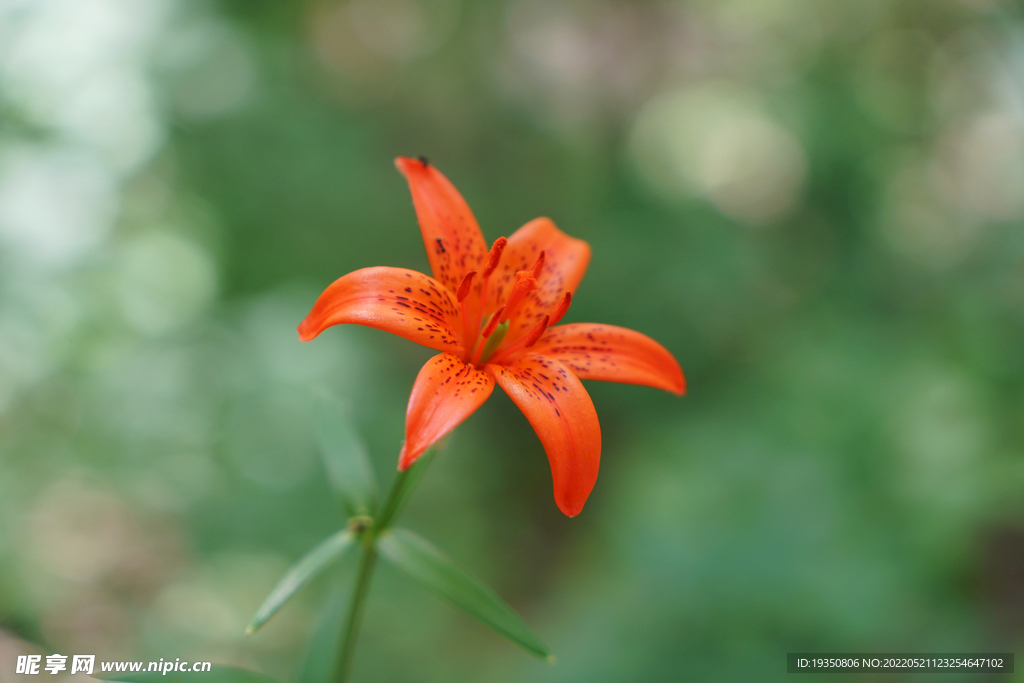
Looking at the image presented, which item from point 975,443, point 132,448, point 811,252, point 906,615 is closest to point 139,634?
point 132,448

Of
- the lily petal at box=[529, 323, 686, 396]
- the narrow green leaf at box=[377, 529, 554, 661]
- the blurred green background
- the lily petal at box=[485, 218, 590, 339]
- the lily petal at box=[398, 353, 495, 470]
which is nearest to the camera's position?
the lily petal at box=[398, 353, 495, 470]

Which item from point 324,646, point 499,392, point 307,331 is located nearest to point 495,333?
point 307,331

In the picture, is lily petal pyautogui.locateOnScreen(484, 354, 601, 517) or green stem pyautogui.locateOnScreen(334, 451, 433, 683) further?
green stem pyautogui.locateOnScreen(334, 451, 433, 683)

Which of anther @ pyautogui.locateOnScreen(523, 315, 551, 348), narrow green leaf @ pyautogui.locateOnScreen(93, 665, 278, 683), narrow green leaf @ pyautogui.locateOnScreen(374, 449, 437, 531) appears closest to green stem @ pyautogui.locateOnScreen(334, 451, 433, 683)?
narrow green leaf @ pyautogui.locateOnScreen(374, 449, 437, 531)

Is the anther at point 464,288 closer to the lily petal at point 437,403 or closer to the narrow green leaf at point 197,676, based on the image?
the lily petal at point 437,403

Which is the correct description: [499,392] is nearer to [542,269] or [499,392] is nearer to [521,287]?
[542,269]

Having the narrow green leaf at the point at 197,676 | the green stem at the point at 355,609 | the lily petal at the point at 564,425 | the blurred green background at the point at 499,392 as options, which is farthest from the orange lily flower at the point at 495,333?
the blurred green background at the point at 499,392

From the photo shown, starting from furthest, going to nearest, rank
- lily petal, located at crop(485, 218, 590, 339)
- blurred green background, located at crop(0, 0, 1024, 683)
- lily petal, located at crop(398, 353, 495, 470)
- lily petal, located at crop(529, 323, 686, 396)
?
blurred green background, located at crop(0, 0, 1024, 683) < lily petal, located at crop(485, 218, 590, 339) < lily petal, located at crop(529, 323, 686, 396) < lily petal, located at crop(398, 353, 495, 470)

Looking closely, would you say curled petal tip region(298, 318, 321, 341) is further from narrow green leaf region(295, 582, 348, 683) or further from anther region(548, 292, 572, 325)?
narrow green leaf region(295, 582, 348, 683)

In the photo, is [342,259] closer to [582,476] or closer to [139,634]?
[139,634]
